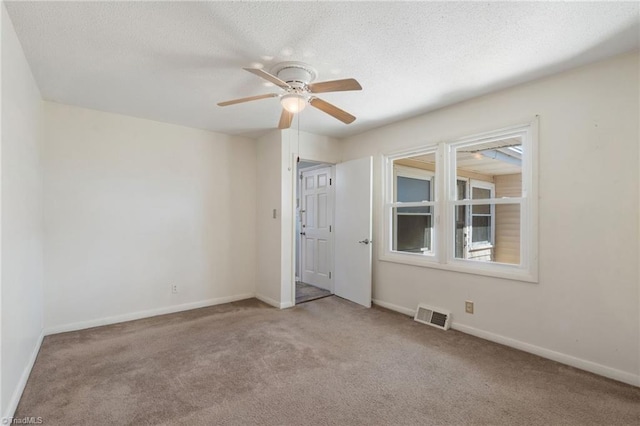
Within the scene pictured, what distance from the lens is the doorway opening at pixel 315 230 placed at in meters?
4.91

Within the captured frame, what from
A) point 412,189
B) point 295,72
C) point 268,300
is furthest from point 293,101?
point 268,300

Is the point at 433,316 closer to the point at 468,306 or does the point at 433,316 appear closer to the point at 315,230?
the point at 468,306

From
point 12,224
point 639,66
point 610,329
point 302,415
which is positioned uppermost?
point 639,66

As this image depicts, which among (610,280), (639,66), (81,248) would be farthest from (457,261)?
(81,248)

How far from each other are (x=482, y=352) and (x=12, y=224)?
12.0ft

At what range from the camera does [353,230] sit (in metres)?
4.28

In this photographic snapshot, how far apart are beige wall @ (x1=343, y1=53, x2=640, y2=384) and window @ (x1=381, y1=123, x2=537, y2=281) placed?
128 millimetres

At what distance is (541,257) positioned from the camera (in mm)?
2641

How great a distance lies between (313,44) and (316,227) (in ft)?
11.3

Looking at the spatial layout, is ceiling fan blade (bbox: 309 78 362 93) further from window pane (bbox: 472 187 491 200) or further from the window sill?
the window sill

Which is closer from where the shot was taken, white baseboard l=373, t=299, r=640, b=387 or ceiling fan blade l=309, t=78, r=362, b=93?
ceiling fan blade l=309, t=78, r=362, b=93

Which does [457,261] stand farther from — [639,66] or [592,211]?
[639,66]

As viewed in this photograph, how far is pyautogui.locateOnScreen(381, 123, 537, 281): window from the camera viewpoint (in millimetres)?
2832

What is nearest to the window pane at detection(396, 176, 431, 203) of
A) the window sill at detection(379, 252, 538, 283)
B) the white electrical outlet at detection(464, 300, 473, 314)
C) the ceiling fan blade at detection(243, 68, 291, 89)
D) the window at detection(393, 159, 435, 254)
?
the window at detection(393, 159, 435, 254)
